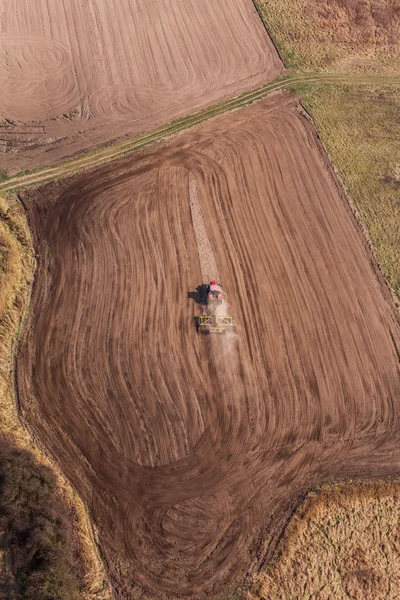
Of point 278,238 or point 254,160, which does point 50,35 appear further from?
point 278,238

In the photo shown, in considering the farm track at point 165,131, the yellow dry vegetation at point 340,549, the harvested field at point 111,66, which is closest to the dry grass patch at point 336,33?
the farm track at point 165,131

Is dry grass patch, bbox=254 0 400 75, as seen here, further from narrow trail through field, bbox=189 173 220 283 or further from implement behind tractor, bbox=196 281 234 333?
implement behind tractor, bbox=196 281 234 333

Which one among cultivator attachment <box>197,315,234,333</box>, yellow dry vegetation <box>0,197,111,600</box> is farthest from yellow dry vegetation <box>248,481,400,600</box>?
cultivator attachment <box>197,315,234,333</box>

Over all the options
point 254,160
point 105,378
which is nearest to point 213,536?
point 105,378

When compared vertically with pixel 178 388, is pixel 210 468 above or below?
below

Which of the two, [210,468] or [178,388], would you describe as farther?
[178,388]

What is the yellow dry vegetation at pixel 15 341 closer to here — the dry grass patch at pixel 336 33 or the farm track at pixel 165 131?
the farm track at pixel 165 131
